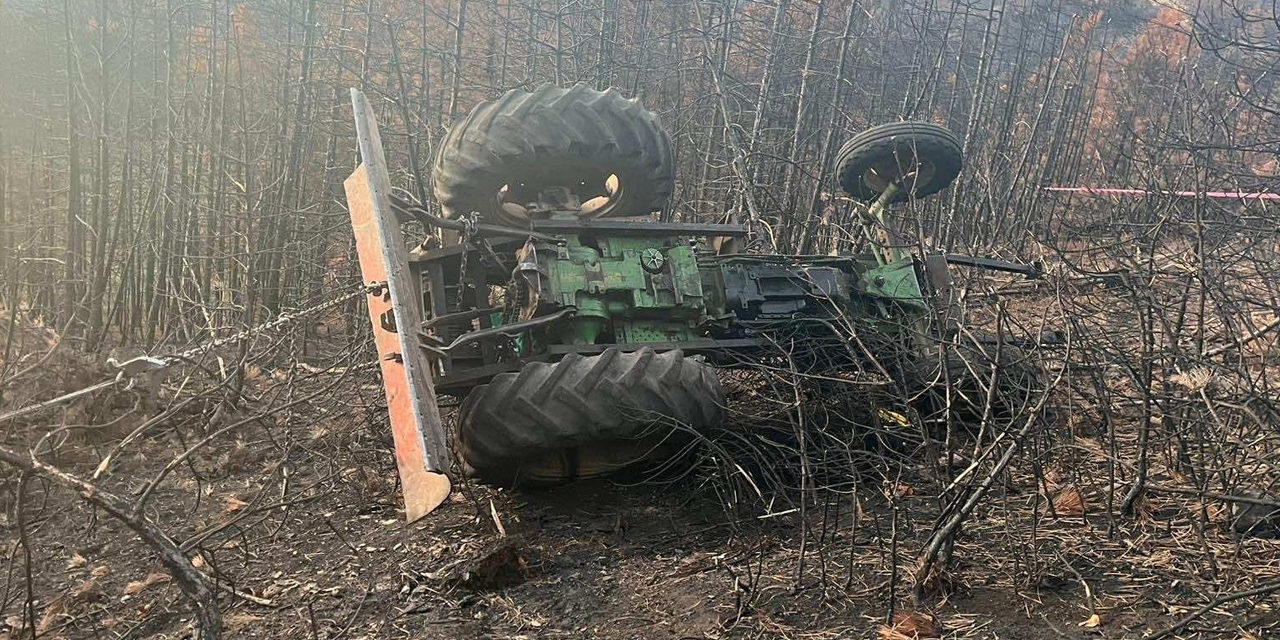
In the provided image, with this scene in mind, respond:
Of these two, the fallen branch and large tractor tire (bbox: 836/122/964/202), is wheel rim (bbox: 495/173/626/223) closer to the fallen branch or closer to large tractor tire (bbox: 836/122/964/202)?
large tractor tire (bbox: 836/122/964/202)

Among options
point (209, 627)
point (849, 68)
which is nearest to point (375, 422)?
point (209, 627)

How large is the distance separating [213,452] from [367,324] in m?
2.24

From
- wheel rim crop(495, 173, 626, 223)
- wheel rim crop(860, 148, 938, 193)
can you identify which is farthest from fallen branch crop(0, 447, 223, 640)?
wheel rim crop(860, 148, 938, 193)

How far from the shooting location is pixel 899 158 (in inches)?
223

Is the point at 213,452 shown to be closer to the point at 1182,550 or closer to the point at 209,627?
the point at 209,627

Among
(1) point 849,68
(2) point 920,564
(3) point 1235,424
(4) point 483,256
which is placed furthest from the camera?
(1) point 849,68

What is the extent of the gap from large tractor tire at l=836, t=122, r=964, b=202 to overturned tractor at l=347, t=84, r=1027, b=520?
1 centimetres

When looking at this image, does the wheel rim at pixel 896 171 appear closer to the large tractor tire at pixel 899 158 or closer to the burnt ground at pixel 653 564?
the large tractor tire at pixel 899 158

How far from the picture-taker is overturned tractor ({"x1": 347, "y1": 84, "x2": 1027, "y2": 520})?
368 centimetres

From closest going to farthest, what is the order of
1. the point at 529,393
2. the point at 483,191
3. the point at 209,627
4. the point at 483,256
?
the point at 209,627 → the point at 529,393 → the point at 483,256 → the point at 483,191

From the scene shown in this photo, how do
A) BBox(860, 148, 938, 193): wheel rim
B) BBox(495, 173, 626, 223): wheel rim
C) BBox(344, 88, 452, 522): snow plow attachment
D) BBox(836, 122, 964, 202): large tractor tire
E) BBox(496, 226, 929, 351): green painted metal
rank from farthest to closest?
BBox(860, 148, 938, 193): wheel rim → BBox(836, 122, 964, 202): large tractor tire → BBox(495, 173, 626, 223): wheel rim → BBox(496, 226, 929, 351): green painted metal → BBox(344, 88, 452, 522): snow plow attachment

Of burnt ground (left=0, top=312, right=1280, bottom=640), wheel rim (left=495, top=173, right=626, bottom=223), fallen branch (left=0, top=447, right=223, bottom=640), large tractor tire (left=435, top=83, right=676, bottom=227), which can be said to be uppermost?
large tractor tire (left=435, top=83, right=676, bottom=227)

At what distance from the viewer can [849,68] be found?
40.9ft

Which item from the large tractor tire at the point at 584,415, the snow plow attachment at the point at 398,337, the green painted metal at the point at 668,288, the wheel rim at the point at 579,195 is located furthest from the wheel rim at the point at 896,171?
the snow plow attachment at the point at 398,337
